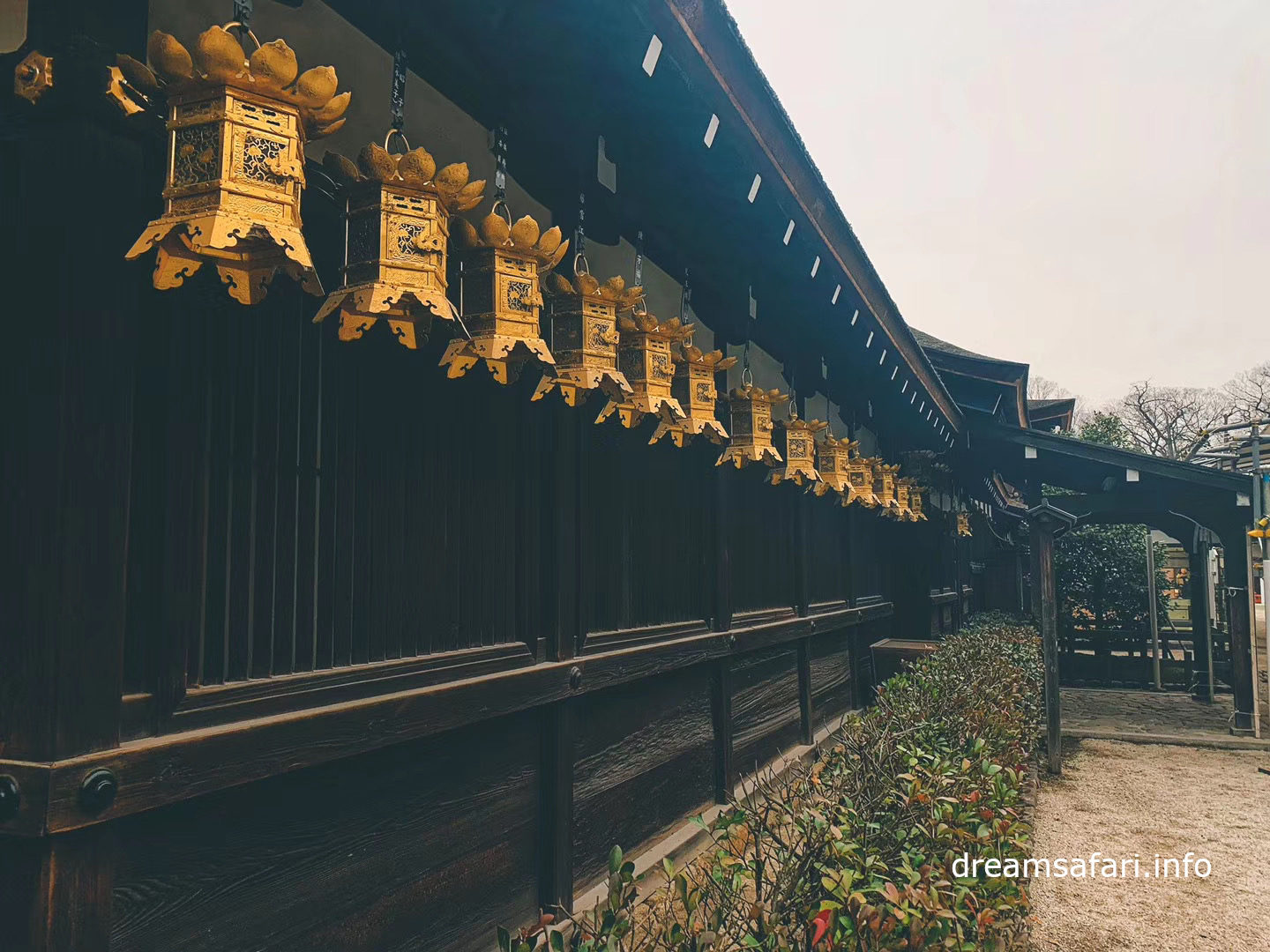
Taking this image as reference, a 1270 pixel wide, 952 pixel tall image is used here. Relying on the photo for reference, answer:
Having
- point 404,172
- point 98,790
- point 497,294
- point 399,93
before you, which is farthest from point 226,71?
point 98,790

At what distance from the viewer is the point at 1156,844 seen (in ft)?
19.0

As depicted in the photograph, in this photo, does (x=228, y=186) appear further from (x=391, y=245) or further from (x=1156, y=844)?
(x=1156, y=844)

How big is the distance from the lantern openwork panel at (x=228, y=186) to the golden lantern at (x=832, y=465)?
4.75 metres

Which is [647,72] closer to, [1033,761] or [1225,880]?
[1225,880]

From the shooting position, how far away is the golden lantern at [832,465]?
5957mm

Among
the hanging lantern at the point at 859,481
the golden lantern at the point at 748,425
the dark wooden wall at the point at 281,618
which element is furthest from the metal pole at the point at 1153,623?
the dark wooden wall at the point at 281,618

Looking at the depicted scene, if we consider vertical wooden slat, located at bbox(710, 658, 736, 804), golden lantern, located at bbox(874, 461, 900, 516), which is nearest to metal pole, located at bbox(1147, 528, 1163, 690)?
golden lantern, located at bbox(874, 461, 900, 516)

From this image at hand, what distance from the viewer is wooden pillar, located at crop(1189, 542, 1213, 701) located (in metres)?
12.0

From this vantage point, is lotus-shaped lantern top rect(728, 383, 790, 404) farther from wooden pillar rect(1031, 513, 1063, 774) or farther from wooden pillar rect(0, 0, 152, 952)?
wooden pillar rect(1031, 513, 1063, 774)

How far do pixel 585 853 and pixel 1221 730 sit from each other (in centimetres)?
982

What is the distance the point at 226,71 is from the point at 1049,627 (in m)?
8.02

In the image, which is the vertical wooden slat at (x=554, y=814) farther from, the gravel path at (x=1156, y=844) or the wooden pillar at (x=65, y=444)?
the gravel path at (x=1156, y=844)

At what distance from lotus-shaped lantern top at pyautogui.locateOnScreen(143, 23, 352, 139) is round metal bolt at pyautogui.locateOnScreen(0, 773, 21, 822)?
1.40 m

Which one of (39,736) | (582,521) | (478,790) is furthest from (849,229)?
(39,736)
